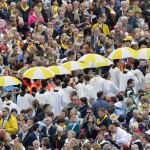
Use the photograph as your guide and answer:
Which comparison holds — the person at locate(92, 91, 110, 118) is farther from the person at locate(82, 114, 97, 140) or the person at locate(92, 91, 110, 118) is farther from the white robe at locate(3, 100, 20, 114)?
the white robe at locate(3, 100, 20, 114)

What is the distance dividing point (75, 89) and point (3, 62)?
10.9 ft

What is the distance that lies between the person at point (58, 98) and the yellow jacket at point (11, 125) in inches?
92.1

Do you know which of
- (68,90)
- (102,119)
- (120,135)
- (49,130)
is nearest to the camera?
(120,135)

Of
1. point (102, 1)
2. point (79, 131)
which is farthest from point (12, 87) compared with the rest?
point (102, 1)

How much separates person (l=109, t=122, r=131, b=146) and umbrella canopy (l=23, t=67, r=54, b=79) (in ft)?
15.2

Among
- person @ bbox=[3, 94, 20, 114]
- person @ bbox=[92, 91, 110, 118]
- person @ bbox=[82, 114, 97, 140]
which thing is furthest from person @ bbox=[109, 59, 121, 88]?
person @ bbox=[82, 114, 97, 140]

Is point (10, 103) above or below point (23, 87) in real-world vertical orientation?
below

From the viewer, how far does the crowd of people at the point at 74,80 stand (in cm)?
3931

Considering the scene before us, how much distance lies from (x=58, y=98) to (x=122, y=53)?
3.49m

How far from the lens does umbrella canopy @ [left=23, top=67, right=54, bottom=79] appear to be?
4320 cm

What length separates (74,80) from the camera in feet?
145

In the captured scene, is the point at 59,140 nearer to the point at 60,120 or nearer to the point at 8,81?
the point at 60,120

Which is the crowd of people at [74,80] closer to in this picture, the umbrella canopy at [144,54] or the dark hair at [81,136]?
the dark hair at [81,136]

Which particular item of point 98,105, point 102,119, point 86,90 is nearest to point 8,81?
point 86,90
